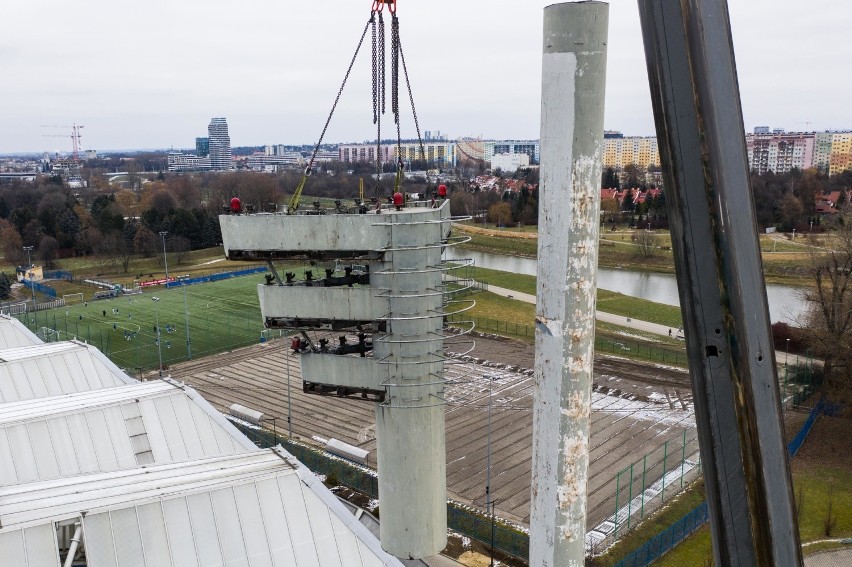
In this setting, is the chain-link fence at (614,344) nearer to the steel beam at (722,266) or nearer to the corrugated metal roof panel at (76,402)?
the corrugated metal roof panel at (76,402)

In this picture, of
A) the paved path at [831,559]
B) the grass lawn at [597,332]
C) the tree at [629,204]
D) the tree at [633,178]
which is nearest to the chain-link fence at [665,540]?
the paved path at [831,559]

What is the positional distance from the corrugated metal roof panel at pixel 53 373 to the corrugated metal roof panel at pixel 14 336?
197 inches

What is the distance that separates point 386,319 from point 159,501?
5.46 metres

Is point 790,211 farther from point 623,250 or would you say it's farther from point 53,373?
point 53,373

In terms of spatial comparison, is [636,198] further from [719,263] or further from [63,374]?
[719,263]

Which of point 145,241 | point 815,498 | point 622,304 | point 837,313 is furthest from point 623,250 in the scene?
point 145,241

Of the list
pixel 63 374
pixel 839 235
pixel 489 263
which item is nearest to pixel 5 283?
pixel 63 374

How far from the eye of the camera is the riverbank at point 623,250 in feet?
157

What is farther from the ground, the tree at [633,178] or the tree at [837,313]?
the tree at [633,178]

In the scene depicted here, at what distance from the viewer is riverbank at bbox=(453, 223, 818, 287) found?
47819 millimetres

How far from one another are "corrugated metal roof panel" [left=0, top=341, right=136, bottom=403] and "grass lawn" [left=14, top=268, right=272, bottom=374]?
15.6 meters

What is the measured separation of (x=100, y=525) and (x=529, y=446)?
66.4 ft

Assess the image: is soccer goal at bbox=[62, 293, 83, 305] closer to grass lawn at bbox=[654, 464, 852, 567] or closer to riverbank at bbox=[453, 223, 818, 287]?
riverbank at bbox=[453, 223, 818, 287]

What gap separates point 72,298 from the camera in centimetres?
5934
